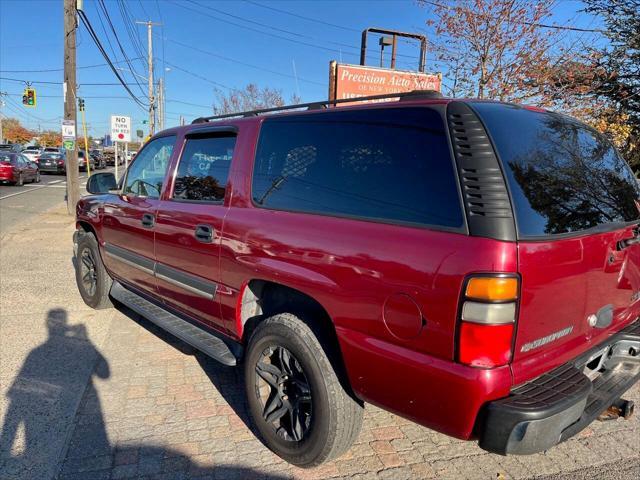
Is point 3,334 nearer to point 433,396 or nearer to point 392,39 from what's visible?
point 433,396

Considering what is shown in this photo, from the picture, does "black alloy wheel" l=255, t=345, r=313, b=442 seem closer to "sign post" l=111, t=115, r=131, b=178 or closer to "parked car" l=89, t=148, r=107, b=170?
"sign post" l=111, t=115, r=131, b=178

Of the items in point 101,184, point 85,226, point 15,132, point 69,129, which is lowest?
point 85,226

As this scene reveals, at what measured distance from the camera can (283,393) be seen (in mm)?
2688

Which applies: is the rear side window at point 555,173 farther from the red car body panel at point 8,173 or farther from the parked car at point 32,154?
the parked car at point 32,154

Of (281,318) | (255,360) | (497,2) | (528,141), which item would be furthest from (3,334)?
(497,2)

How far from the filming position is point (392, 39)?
10.3 m

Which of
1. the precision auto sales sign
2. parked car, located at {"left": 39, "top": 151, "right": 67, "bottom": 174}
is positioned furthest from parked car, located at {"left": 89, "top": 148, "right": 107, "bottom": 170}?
the precision auto sales sign

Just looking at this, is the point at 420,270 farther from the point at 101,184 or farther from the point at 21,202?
the point at 21,202

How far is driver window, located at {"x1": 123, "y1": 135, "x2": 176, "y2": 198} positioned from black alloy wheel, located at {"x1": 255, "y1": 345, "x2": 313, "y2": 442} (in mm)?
1853

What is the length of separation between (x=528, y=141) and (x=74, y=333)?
429 centimetres

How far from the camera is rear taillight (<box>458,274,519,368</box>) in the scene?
5.86 ft

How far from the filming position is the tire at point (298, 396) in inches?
92.8

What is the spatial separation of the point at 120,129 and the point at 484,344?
57.2 feet

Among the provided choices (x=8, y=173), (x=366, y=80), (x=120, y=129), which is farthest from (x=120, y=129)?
(x=366, y=80)
